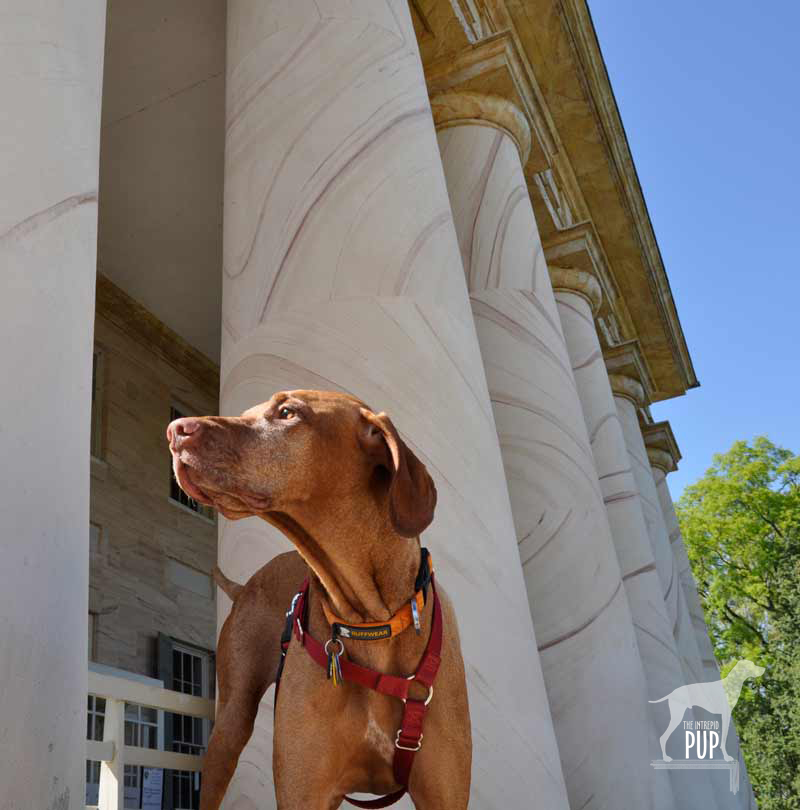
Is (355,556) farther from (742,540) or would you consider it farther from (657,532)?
(742,540)

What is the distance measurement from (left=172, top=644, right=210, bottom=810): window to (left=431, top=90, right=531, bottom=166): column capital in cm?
1601

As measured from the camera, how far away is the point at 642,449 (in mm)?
29859

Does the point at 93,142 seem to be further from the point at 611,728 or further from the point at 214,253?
the point at 214,253

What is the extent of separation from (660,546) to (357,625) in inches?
986

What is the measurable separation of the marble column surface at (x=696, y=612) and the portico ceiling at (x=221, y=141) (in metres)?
7.82

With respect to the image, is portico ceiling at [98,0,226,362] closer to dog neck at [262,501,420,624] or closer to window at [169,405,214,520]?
window at [169,405,214,520]

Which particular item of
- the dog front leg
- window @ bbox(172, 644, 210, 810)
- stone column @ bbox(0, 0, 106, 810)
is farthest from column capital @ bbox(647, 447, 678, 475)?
the dog front leg

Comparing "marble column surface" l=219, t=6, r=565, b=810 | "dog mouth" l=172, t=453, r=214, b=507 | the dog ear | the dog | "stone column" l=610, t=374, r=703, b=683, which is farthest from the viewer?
"stone column" l=610, t=374, r=703, b=683

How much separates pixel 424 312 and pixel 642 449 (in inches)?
887

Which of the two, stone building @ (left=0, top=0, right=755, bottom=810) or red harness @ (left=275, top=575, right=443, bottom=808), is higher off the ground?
stone building @ (left=0, top=0, right=755, bottom=810)

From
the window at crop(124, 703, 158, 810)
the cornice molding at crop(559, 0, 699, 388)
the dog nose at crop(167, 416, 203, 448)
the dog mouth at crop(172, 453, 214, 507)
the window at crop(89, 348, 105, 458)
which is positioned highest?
the cornice molding at crop(559, 0, 699, 388)

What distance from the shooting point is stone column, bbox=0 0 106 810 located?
439 centimetres

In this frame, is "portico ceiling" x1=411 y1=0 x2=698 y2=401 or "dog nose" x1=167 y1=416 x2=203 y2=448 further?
"portico ceiling" x1=411 y1=0 x2=698 y2=401

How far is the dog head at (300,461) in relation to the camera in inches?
137
